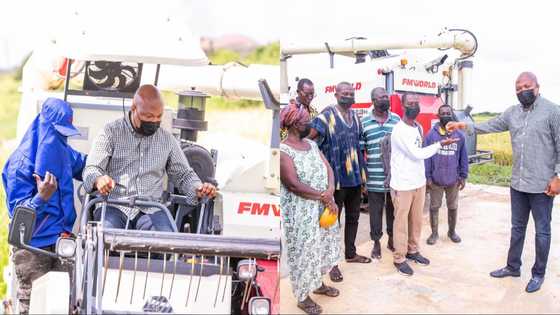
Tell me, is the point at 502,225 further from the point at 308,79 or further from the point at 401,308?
the point at 308,79

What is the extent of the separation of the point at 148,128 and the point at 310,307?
1.06 meters

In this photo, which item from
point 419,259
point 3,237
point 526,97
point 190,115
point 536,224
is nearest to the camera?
point 419,259

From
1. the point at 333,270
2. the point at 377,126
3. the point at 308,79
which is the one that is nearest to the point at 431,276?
the point at 333,270

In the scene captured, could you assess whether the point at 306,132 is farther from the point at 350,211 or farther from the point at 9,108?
the point at 9,108

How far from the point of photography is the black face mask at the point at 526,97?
2.27 metres

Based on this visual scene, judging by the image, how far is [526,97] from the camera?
2.29m

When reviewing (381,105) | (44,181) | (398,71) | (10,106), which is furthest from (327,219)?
(10,106)

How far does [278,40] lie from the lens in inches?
82.8

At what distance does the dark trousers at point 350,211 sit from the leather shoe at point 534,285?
67 cm

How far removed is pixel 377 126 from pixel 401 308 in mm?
648

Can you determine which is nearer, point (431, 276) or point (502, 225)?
point (431, 276)

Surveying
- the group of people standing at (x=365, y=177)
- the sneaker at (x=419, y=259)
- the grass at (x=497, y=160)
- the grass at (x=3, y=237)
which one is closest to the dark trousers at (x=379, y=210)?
the group of people standing at (x=365, y=177)

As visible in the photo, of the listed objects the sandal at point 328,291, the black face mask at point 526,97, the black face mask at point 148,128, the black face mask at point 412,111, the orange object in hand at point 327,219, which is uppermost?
the black face mask at point 526,97

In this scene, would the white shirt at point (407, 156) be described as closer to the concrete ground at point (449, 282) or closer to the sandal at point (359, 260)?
the concrete ground at point (449, 282)
